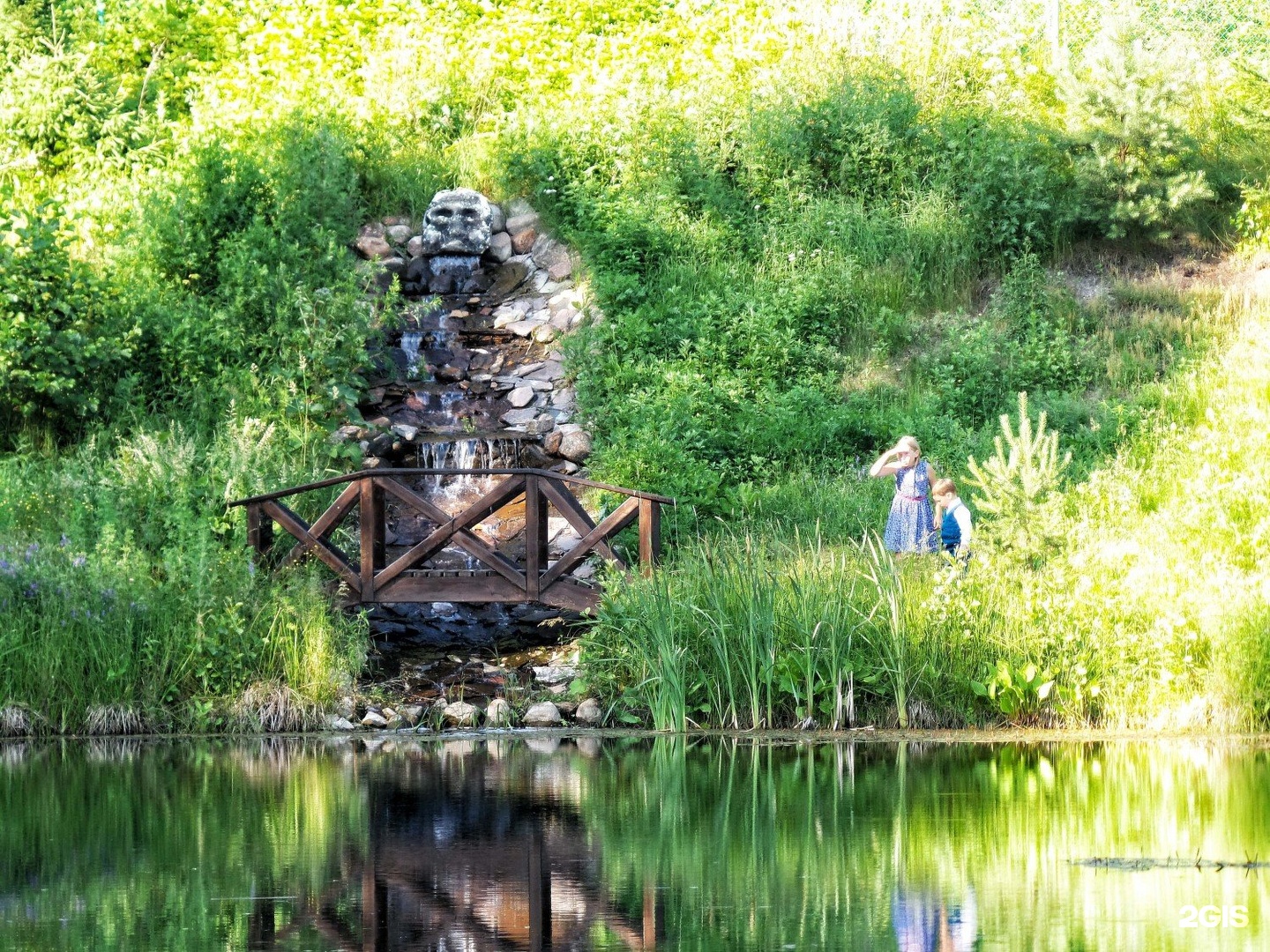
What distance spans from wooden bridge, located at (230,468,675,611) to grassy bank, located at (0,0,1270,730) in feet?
1.41

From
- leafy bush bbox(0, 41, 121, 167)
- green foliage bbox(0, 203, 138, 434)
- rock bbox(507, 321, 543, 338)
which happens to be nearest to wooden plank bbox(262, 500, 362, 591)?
green foliage bbox(0, 203, 138, 434)

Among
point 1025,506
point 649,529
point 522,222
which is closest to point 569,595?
point 649,529

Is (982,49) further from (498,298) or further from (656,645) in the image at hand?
(656,645)

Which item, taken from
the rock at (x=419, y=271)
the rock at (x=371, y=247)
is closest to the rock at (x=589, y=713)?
the rock at (x=419, y=271)

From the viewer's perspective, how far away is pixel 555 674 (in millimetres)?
12078

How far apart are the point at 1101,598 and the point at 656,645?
113 inches

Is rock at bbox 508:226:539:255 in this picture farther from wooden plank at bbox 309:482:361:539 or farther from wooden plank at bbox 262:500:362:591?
wooden plank at bbox 262:500:362:591

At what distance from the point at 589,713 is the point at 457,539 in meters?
1.70

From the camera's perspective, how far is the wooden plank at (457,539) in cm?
1195

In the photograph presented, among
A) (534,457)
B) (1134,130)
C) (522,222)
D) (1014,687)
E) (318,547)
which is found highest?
(1134,130)

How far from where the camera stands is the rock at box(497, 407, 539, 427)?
1669 cm

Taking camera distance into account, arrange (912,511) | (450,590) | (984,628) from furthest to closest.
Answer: (912,511) → (450,590) → (984,628)

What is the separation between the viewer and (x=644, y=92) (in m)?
20.1
